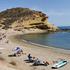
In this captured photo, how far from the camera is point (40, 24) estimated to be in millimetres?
117750

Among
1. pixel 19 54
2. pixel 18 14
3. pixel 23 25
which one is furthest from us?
pixel 18 14

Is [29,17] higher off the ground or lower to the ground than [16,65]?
higher

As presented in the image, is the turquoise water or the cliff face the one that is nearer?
the turquoise water

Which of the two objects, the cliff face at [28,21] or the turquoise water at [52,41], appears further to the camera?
the cliff face at [28,21]

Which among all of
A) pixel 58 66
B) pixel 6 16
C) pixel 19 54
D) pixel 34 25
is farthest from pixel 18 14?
pixel 58 66

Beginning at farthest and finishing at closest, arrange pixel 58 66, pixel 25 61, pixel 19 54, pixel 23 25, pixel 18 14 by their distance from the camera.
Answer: pixel 18 14
pixel 23 25
pixel 19 54
pixel 25 61
pixel 58 66

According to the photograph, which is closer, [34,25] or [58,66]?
[58,66]

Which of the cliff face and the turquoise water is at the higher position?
the cliff face

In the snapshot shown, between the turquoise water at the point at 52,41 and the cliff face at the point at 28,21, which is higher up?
the cliff face at the point at 28,21

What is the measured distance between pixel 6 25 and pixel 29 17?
1307cm

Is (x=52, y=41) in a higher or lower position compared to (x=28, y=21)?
lower

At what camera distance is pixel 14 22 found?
118 m

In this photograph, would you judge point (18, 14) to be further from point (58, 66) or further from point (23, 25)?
point (58, 66)

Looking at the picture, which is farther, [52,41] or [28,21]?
[28,21]
